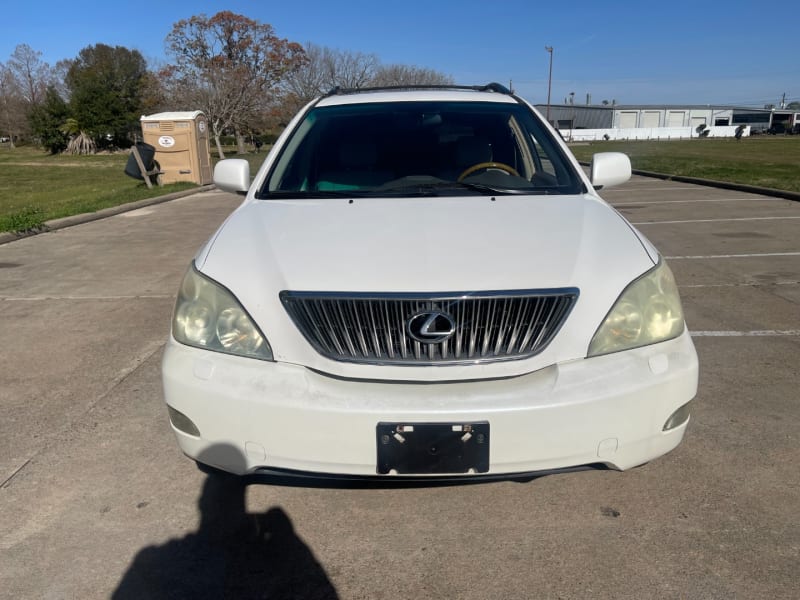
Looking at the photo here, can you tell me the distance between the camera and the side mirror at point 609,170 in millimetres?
3477

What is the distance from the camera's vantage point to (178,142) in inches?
648

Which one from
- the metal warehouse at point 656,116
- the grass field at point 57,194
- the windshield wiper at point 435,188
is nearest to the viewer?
the windshield wiper at point 435,188

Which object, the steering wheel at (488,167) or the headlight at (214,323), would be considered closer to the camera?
the headlight at (214,323)

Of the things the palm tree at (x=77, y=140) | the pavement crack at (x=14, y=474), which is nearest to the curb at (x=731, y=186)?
the pavement crack at (x=14, y=474)

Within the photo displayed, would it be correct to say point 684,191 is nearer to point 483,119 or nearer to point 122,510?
point 483,119

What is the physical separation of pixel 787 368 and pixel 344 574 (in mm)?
3069

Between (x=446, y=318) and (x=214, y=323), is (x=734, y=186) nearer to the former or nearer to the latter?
(x=446, y=318)

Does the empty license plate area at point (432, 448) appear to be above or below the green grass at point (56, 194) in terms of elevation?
above

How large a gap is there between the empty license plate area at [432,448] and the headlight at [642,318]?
502mm

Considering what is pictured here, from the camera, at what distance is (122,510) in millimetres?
2531

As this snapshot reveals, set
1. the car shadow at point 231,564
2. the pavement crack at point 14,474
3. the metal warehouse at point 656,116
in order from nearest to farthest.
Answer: the car shadow at point 231,564 < the pavement crack at point 14,474 < the metal warehouse at point 656,116

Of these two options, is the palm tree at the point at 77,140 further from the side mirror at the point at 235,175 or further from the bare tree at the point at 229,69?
the side mirror at the point at 235,175

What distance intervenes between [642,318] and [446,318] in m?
0.72

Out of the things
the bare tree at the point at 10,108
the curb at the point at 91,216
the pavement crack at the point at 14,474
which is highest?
the bare tree at the point at 10,108
